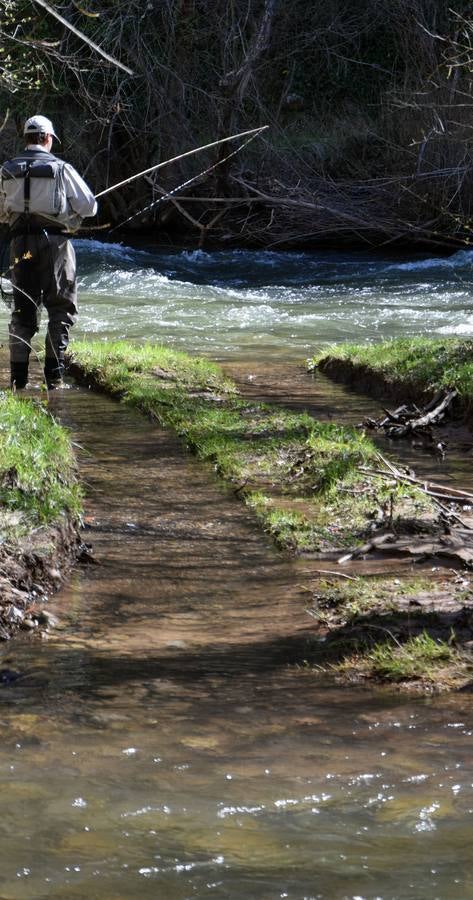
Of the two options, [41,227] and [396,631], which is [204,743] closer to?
[396,631]

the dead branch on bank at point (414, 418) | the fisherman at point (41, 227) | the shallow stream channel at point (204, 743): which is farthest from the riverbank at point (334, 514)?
the fisherman at point (41, 227)

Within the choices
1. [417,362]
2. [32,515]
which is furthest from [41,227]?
[32,515]

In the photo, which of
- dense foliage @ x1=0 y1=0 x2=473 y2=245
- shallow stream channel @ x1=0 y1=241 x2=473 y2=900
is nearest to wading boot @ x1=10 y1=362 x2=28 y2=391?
shallow stream channel @ x1=0 y1=241 x2=473 y2=900

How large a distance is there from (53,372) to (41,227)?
1469 mm

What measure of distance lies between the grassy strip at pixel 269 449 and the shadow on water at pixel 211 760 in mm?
863

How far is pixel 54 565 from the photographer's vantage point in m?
5.45

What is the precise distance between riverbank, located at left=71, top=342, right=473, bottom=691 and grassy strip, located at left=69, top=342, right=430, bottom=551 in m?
0.01

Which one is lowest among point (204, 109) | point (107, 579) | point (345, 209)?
point (107, 579)

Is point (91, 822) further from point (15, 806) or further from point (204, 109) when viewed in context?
point (204, 109)

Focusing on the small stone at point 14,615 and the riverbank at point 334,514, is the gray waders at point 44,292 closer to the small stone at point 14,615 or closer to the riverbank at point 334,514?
the riverbank at point 334,514

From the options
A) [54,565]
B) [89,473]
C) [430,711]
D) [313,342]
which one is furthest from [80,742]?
[313,342]

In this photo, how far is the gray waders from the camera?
9.88 m

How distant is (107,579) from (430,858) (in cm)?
299

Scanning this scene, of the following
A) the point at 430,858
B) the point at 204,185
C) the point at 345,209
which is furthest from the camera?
the point at 204,185
